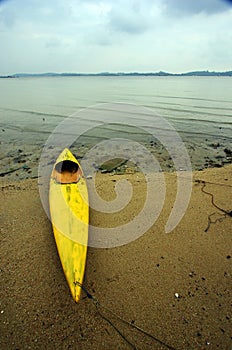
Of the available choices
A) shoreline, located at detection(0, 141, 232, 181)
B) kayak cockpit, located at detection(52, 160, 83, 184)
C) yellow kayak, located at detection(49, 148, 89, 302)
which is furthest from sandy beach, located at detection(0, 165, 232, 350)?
shoreline, located at detection(0, 141, 232, 181)

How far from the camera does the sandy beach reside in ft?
8.47

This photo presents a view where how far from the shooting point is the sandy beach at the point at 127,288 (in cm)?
258

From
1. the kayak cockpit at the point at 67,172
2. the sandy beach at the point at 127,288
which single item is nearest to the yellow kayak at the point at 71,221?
the kayak cockpit at the point at 67,172

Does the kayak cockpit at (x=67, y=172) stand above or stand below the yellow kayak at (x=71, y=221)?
above

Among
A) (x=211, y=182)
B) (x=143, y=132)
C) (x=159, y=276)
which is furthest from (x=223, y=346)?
(x=143, y=132)

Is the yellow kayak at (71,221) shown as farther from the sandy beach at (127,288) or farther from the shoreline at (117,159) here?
the shoreline at (117,159)

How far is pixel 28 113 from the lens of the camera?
1778cm

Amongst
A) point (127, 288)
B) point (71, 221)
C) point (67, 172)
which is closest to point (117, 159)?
point (67, 172)

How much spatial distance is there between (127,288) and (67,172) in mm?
3506

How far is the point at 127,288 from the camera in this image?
315 centimetres

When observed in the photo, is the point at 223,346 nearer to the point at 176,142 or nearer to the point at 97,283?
the point at 97,283

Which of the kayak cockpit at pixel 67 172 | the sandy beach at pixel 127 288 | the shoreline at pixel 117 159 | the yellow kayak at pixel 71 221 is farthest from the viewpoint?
the shoreline at pixel 117 159

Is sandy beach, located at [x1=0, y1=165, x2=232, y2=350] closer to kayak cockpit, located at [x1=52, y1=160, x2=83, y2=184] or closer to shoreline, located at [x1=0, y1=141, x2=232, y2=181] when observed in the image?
kayak cockpit, located at [x1=52, y1=160, x2=83, y2=184]

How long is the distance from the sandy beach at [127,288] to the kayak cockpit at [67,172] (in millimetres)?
1023
